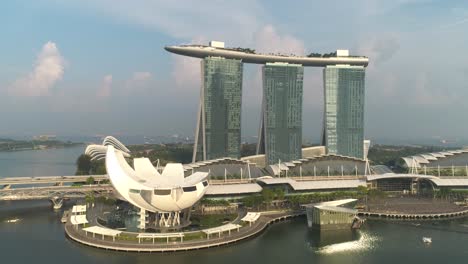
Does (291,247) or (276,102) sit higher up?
(276,102)

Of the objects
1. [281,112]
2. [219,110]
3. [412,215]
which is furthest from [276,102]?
[412,215]

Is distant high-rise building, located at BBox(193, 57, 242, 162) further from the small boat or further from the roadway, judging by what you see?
the small boat

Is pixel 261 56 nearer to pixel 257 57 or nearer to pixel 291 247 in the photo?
pixel 257 57

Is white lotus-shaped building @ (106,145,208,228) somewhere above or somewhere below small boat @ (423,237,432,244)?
A: above

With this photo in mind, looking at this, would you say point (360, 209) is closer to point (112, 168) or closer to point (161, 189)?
point (161, 189)

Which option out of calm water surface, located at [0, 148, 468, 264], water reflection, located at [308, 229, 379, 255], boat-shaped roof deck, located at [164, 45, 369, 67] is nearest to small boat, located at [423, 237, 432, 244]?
calm water surface, located at [0, 148, 468, 264]

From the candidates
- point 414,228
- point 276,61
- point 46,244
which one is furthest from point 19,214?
point 276,61

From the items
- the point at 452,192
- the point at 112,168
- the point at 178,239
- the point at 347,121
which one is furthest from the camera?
the point at 347,121
